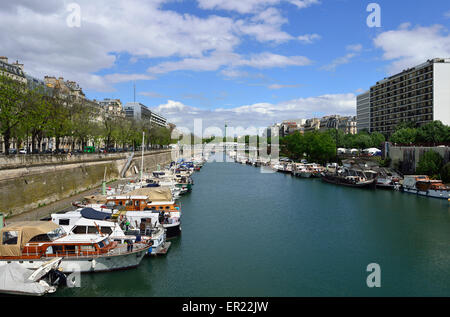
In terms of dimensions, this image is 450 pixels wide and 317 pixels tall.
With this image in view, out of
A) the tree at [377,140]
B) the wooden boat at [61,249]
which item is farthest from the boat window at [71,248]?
the tree at [377,140]

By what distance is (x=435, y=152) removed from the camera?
62.5 metres

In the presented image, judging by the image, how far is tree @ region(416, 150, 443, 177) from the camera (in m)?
61.1

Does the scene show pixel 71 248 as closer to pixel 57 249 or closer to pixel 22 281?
pixel 57 249

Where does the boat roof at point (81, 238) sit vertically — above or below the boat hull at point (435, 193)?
above

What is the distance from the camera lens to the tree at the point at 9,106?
36.3 m

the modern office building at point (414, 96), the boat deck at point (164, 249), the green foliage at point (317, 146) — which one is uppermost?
the modern office building at point (414, 96)

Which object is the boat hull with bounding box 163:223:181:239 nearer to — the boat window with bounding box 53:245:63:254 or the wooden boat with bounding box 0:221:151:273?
the wooden boat with bounding box 0:221:151:273

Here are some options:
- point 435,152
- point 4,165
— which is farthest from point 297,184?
point 4,165

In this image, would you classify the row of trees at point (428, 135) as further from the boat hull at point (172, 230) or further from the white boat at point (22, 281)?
the white boat at point (22, 281)

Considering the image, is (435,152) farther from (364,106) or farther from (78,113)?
(364,106)

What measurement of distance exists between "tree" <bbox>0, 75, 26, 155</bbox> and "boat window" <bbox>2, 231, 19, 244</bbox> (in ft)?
61.3

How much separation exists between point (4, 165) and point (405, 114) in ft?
336

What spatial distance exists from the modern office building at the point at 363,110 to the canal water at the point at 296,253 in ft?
308

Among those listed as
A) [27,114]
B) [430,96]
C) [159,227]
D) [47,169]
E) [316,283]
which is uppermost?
[430,96]
